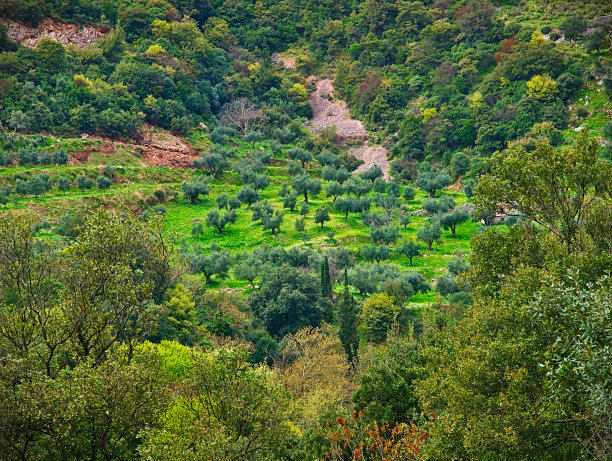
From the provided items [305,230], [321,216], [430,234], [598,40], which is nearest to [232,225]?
[305,230]

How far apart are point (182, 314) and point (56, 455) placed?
113ft

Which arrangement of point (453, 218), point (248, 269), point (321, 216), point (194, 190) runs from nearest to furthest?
1. point (248, 269)
2. point (321, 216)
3. point (453, 218)
4. point (194, 190)

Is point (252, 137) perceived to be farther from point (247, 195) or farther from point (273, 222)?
point (273, 222)

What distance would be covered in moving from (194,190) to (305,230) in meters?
20.2

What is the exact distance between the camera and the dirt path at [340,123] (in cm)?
12756

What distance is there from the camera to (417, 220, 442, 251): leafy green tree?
261ft

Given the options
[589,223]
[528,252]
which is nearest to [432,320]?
Result: [528,252]

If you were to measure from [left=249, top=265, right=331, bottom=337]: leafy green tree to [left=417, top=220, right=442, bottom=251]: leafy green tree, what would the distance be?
2155cm

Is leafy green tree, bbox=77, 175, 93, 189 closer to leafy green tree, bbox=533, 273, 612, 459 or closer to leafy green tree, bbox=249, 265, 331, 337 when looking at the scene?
leafy green tree, bbox=249, 265, 331, 337

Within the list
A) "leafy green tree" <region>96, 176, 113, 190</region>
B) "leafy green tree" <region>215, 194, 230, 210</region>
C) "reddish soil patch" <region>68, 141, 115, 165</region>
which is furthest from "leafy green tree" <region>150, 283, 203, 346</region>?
"reddish soil patch" <region>68, 141, 115, 165</region>

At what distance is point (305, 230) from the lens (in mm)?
83250

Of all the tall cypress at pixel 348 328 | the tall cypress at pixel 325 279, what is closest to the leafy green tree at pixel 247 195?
the tall cypress at pixel 325 279

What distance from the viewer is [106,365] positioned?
20.1 m

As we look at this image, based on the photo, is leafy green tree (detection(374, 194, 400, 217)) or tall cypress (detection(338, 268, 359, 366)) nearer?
tall cypress (detection(338, 268, 359, 366))
